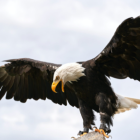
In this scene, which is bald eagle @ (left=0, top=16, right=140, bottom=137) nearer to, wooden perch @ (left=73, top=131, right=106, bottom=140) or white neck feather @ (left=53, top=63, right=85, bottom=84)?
white neck feather @ (left=53, top=63, right=85, bottom=84)

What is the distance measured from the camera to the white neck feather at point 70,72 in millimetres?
8453

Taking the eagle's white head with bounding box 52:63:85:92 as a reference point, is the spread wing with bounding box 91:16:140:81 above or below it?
above

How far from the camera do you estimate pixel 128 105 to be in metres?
9.32

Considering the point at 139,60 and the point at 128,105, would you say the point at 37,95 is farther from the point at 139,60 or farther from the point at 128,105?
the point at 139,60

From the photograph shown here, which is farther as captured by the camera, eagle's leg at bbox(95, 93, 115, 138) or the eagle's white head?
the eagle's white head

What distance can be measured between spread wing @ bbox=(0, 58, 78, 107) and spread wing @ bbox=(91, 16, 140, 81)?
5.76ft

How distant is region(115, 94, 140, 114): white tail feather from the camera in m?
9.13

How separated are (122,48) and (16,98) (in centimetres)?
425

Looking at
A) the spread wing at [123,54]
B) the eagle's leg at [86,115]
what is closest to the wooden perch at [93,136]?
the eagle's leg at [86,115]

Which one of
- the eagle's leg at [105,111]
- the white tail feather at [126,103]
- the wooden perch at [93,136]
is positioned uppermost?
the white tail feather at [126,103]

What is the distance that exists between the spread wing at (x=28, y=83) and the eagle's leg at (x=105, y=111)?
6.12 feet

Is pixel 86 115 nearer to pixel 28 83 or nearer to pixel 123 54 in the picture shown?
pixel 123 54

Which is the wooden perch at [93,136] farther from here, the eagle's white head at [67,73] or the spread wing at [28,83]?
the spread wing at [28,83]

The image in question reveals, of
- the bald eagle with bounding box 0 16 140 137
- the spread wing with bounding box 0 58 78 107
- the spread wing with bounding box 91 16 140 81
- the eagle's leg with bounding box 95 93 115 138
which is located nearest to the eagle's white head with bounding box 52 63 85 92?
the bald eagle with bounding box 0 16 140 137
